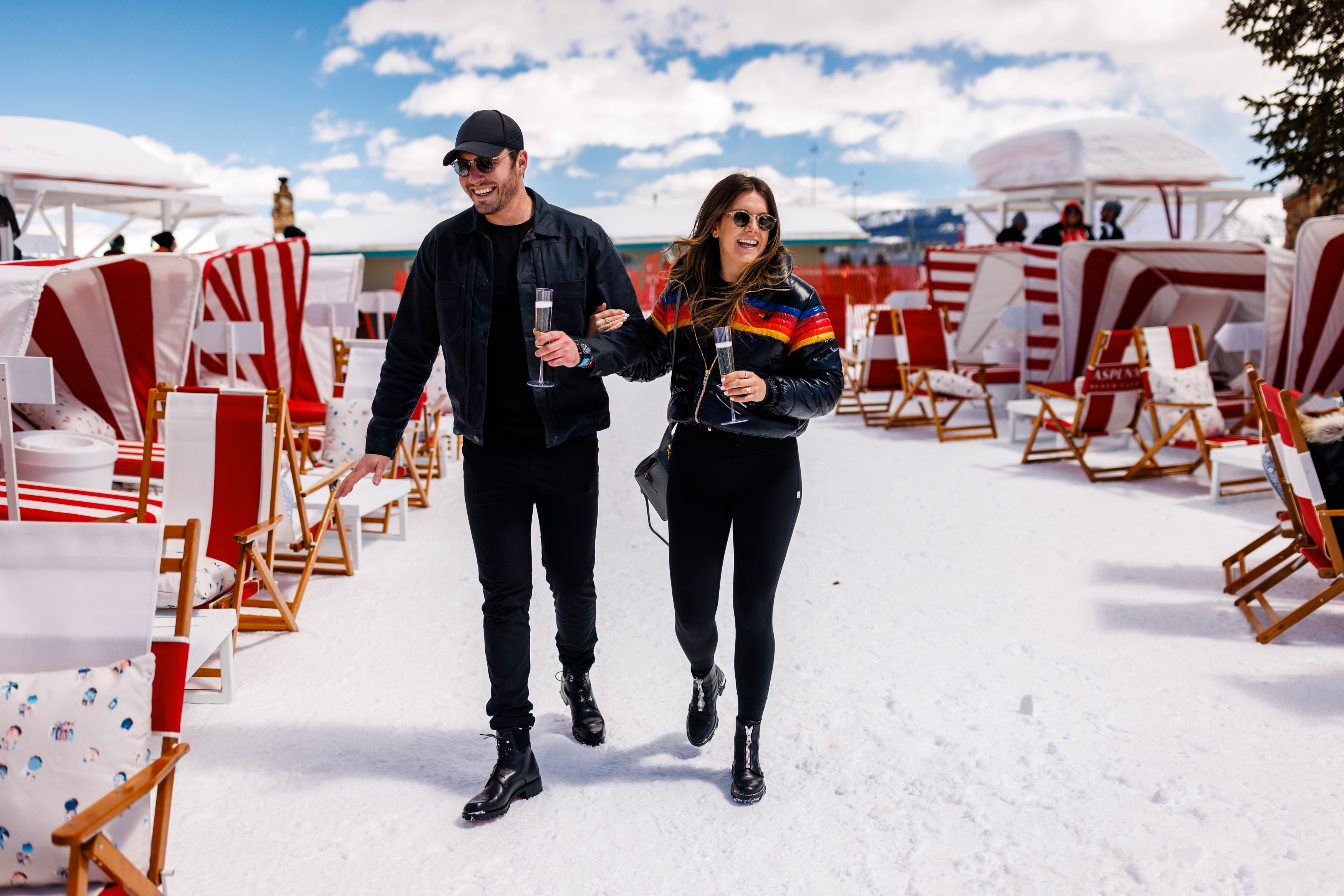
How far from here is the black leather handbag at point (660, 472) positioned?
249 centimetres

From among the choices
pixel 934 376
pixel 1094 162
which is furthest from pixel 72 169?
pixel 1094 162

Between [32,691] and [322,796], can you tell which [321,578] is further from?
[32,691]

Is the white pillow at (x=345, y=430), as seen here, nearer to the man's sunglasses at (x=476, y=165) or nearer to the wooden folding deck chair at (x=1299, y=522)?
the man's sunglasses at (x=476, y=165)

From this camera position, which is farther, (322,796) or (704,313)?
(322,796)

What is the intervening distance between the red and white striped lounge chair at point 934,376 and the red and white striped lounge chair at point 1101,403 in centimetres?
102

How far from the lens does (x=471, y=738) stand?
297 cm

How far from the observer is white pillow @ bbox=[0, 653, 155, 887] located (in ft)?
5.61

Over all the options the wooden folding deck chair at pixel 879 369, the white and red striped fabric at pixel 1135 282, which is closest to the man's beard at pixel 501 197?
the wooden folding deck chair at pixel 879 369

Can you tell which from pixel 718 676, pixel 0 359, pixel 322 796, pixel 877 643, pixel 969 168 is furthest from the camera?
pixel 969 168

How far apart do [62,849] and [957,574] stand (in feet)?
12.4

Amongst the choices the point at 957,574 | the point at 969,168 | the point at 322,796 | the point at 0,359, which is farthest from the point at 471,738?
the point at 969,168

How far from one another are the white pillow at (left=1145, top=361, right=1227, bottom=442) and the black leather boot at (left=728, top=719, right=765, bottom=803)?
519 cm

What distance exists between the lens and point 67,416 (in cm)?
544

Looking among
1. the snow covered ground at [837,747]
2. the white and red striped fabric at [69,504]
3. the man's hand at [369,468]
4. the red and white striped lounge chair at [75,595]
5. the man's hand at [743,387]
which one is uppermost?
the man's hand at [743,387]
